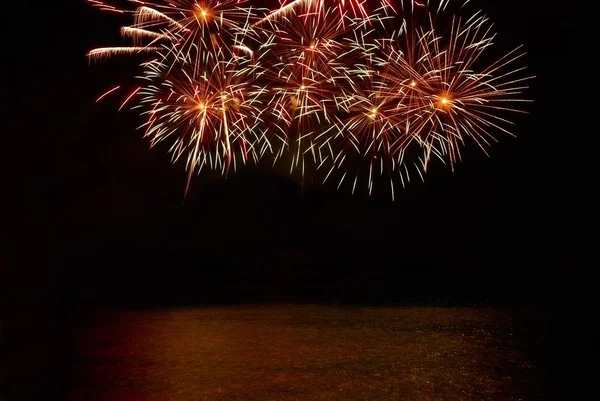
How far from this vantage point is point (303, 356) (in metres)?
6.60

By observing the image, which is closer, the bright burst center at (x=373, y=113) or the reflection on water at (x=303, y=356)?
the reflection on water at (x=303, y=356)

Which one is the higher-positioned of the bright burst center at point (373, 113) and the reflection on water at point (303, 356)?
the bright burst center at point (373, 113)

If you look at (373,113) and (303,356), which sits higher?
(373,113)

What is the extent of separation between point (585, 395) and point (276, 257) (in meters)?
9.37

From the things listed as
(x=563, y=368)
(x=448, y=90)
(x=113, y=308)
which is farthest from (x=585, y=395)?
(x=113, y=308)

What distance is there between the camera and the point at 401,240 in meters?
14.4

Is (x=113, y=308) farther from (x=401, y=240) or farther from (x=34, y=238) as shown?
(x=401, y=240)

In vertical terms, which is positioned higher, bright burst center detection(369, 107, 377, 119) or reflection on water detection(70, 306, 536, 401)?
bright burst center detection(369, 107, 377, 119)

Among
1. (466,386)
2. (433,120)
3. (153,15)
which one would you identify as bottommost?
(466,386)

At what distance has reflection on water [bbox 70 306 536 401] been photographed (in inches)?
214

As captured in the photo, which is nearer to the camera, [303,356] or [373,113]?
[303,356]

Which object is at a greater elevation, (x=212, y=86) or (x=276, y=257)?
(x=212, y=86)

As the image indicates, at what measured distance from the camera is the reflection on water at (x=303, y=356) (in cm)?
543

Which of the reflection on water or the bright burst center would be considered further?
the bright burst center
